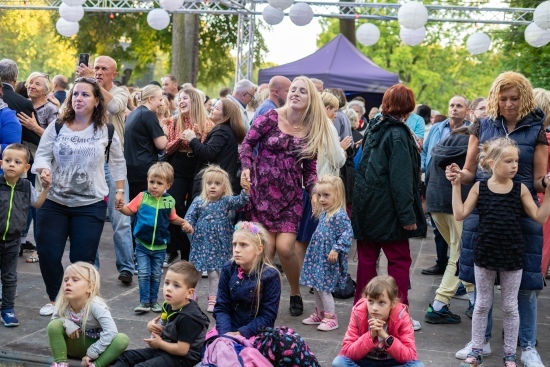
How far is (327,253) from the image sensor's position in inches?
265

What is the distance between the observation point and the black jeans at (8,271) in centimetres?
641

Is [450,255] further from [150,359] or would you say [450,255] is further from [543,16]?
[543,16]

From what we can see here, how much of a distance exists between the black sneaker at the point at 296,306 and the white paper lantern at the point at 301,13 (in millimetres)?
10884

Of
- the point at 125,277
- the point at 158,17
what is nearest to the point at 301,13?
the point at 158,17

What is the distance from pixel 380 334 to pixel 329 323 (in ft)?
5.20

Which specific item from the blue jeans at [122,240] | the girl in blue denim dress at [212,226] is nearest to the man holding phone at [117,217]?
the blue jeans at [122,240]

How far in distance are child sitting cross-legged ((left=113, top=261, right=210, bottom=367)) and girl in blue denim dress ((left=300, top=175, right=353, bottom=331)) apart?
4.72ft

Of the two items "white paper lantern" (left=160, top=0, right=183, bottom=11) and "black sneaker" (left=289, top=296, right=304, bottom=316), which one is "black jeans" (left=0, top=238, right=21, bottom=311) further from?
"white paper lantern" (left=160, top=0, right=183, bottom=11)

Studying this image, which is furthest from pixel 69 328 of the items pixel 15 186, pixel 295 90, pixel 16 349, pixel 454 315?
pixel 454 315

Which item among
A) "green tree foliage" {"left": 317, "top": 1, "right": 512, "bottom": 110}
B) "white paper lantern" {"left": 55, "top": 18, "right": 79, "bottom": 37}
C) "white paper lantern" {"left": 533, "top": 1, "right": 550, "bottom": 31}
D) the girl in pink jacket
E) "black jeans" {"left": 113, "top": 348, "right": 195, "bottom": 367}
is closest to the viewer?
the girl in pink jacket

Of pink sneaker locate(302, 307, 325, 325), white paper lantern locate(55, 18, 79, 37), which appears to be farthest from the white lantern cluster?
pink sneaker locate(302, 307, 325, 325)

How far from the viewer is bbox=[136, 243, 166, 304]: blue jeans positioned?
6906mm

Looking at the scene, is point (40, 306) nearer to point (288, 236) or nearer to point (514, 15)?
point (288, 236)

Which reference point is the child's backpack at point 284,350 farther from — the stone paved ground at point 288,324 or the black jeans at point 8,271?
the black jeans at point 8,271
